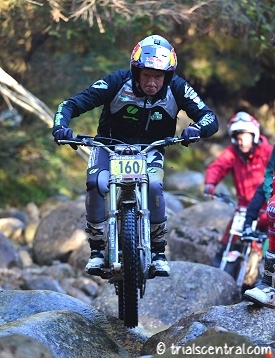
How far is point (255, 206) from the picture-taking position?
355 inches

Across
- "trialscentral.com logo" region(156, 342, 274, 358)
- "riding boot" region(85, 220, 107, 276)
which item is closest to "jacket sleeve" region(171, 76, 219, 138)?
"riding boot" region(85, 220, 107, 276)

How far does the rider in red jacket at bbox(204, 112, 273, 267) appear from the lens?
31.6 feet

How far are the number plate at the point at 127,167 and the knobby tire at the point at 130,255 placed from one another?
27 cm

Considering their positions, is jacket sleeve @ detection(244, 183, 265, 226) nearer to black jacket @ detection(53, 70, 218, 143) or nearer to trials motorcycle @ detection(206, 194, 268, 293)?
trials motorcycle @ detection(206, 194, 268, 293)

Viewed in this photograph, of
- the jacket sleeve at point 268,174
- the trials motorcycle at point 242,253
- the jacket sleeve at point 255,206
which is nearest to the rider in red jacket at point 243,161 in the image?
the trials motorcycle at point 242,253

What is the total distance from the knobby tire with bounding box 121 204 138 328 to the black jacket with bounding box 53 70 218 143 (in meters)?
0.96

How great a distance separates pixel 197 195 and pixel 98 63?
6.49 meters

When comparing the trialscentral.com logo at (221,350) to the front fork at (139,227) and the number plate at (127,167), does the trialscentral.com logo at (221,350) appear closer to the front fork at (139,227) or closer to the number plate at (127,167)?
the front fork at (139,227)

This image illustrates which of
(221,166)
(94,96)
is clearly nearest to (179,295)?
(221,166)

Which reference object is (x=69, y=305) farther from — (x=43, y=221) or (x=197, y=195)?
(x=197, y=195)

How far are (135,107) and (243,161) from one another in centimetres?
391

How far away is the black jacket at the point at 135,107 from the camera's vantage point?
6.34 meters

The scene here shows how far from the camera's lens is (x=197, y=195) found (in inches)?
701

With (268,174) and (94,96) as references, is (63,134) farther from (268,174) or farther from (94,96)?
(268,174)
